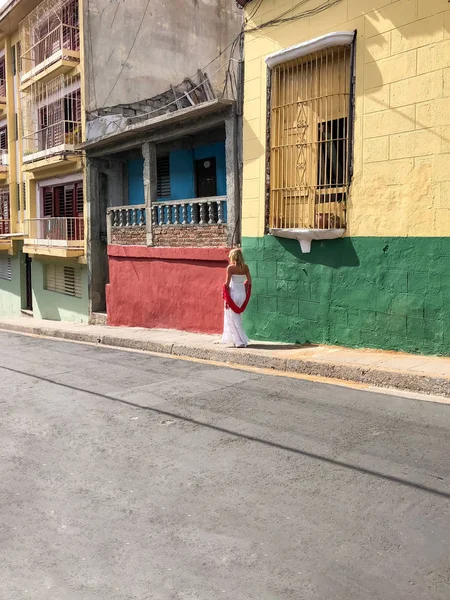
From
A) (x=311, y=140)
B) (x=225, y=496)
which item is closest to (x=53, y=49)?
(x=311, y=140)

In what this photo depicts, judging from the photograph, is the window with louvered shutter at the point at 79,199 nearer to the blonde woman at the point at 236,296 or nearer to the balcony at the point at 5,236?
the balcony at the point at 5,236

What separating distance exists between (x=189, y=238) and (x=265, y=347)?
3711mm

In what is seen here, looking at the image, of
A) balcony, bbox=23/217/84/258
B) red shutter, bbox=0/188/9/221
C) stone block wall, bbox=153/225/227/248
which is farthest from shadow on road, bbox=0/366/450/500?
red shutter, bbox=0/188/9/221

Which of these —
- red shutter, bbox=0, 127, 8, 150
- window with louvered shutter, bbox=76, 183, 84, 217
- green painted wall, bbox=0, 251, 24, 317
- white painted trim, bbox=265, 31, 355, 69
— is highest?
red shutter, bbox=0, 127, 8, 150

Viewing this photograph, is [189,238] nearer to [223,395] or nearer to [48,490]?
[223,395]

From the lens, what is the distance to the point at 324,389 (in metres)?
6.79

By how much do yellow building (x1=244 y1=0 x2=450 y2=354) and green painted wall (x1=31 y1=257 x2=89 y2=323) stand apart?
8.84 meters

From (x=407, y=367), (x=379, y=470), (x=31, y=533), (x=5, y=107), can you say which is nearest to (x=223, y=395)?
(x=407, y=367)

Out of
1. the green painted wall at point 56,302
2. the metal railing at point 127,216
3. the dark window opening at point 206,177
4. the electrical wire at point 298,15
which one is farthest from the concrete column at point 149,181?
the green painted wall at point 56,302

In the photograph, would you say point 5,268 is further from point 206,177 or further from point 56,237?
point 206,177

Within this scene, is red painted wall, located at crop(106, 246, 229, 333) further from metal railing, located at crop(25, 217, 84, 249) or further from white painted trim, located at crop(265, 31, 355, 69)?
white painted trim, located at crop(265, 31, 355, 69)

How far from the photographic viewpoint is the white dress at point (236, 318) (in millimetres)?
9445

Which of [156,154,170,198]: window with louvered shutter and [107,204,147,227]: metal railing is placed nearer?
[107,204,147,227]: metal railing

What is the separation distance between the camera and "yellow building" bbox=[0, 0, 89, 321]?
17.0m
